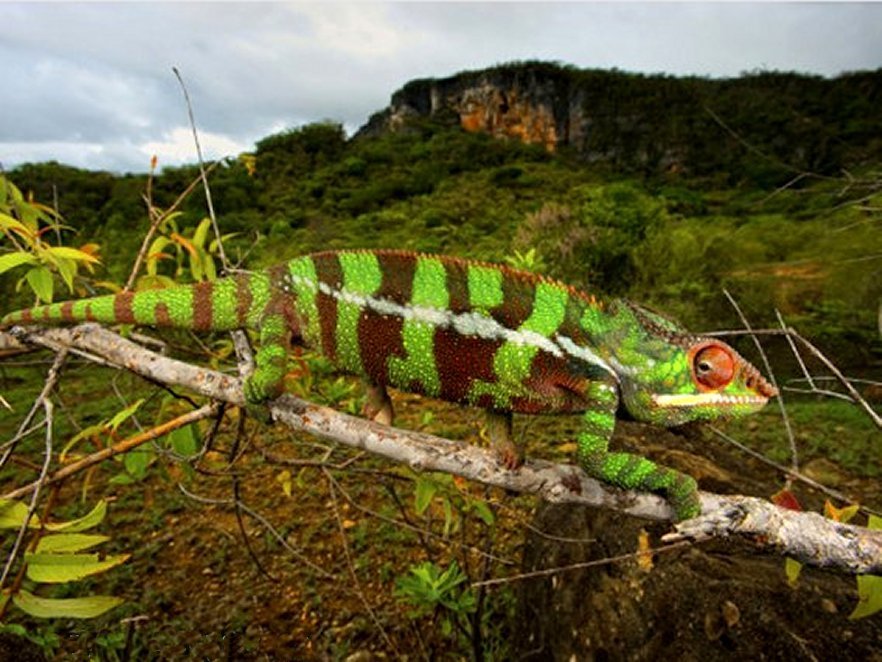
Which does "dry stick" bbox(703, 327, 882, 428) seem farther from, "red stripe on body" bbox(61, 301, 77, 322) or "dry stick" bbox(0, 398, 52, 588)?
"red stripe on body" bbox(61, 301, 77, 322)

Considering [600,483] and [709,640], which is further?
[709,640]

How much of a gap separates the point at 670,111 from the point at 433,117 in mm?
22316

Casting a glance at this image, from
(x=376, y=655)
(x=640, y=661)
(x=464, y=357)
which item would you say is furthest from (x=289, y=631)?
(x=464, y=357)

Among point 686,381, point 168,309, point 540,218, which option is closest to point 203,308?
point 168,309

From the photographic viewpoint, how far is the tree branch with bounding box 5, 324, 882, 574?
3.86 ft

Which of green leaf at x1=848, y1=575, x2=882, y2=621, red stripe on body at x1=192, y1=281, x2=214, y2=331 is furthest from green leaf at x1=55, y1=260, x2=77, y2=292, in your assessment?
green leaf at x1=848, y1=575, x2=882, y2=621

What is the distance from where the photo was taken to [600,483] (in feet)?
5.11

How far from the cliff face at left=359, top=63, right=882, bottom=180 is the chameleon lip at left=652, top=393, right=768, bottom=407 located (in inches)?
1364

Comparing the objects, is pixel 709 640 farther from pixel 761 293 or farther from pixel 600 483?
pixel 761 293

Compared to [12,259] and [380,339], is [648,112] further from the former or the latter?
[12,259]

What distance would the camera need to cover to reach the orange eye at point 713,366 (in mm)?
1604

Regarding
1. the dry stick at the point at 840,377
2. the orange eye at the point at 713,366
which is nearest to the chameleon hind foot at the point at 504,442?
the orange eye at the point at 713,366

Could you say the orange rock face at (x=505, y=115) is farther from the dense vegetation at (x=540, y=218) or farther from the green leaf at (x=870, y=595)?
the green leaf at (x=870, y=595)

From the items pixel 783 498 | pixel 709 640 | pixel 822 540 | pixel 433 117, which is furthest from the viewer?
pixel 433 117
